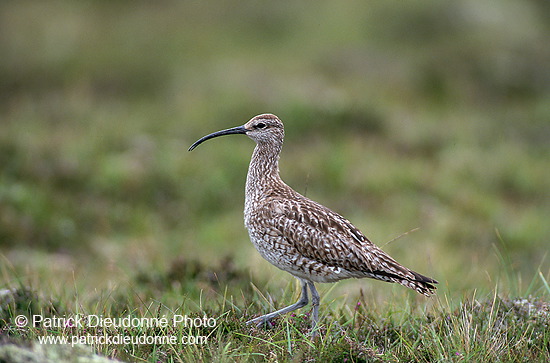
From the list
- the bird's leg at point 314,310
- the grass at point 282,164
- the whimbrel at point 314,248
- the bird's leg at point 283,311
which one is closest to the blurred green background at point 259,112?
the grass at point 282,164

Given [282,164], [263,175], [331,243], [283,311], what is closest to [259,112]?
[282,164]

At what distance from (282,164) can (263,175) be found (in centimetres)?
630

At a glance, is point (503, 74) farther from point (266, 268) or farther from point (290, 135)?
point (266, 268)

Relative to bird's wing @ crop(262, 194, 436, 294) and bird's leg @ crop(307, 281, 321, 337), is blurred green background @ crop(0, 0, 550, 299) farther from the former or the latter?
bird's leg @ crop(307, 281, 321, 337)

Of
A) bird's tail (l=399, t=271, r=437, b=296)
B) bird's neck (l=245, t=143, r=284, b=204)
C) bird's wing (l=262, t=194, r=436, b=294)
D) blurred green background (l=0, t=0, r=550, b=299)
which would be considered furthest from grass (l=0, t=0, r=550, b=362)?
bird's neck (l=245, t=143, r=284, b=204)

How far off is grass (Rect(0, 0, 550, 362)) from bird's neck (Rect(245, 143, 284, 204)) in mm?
876

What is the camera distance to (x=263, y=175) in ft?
21.0

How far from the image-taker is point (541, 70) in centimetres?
1864

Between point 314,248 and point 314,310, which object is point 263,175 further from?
point 314,310

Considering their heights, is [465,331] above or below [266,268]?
above

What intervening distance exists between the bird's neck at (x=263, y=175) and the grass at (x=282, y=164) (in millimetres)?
876

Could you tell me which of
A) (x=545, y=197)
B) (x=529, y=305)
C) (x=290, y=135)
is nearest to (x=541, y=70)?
(x=545, y=197)

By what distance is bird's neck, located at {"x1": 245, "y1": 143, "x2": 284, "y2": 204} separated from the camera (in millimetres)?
6246

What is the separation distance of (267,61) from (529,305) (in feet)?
41.8
